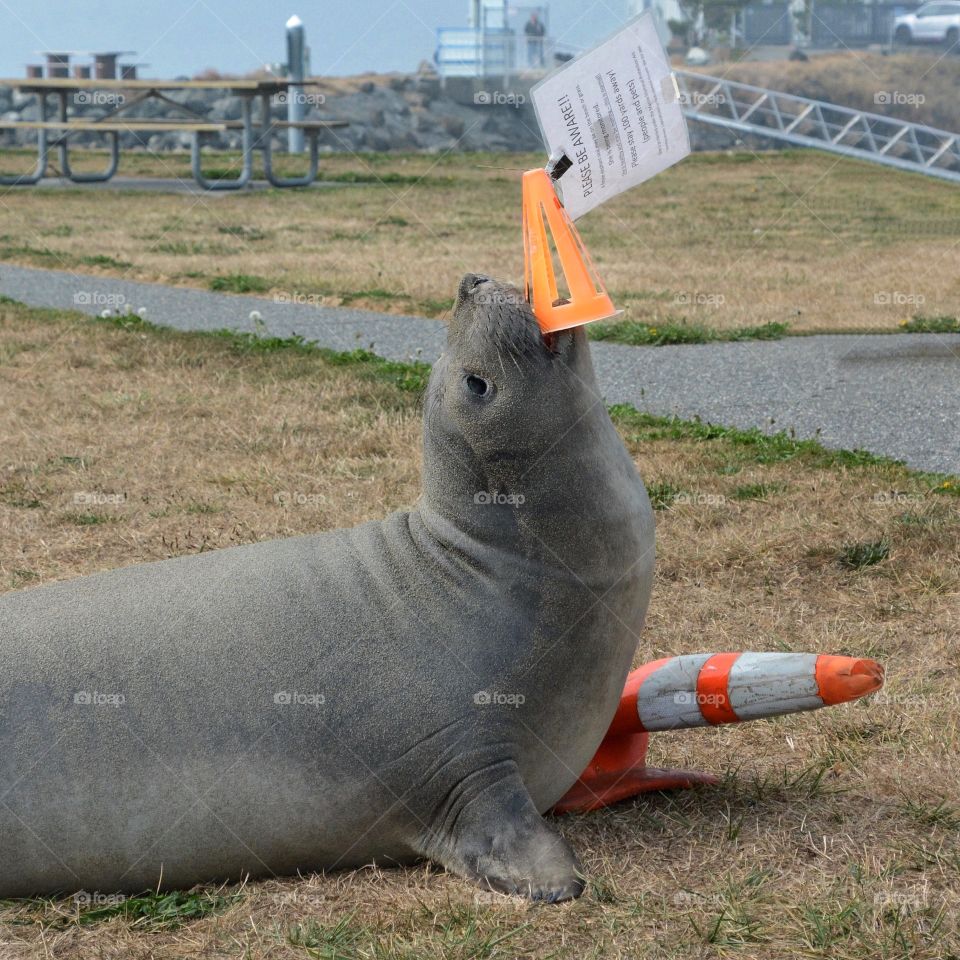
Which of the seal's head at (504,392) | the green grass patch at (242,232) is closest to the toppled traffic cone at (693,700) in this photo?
the seal's head at (504,392)

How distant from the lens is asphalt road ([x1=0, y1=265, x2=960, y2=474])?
7.39 m

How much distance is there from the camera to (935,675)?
4285 mm

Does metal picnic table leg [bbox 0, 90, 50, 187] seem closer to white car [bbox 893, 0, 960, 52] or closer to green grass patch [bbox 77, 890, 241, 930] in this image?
green grass patch [bbox 77, 890, 241, 930]

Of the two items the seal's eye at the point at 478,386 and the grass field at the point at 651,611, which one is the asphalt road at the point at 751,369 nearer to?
the grass field at the point at 651,611

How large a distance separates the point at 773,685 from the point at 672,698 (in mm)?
261

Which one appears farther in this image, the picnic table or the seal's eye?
the picnic table

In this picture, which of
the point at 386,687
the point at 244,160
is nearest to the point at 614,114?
the point at 386,687

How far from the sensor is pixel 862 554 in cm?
527

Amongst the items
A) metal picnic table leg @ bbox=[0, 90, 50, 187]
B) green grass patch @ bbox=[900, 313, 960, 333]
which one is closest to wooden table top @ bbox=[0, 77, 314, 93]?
metal picnic table leg @ bbox=[0, 90, 50, 187]

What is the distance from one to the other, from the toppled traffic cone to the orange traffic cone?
972 mm

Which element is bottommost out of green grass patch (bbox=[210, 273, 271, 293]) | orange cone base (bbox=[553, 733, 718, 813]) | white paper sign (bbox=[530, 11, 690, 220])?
orange cone base (bbox=[553, 733, 718, 813])

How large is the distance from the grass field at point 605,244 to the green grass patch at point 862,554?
10.7 feet

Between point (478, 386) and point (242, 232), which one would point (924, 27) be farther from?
point (478, 386)

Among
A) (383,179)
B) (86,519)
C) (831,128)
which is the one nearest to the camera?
(86,519)
